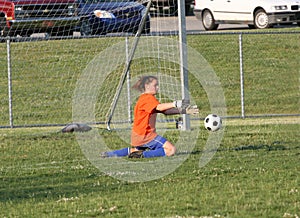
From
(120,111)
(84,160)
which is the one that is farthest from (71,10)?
(84,160)

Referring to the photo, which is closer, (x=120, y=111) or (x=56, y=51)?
(x=120, y=111)

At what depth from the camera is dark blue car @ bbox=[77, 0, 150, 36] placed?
18578 mm

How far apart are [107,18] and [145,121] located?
8.16 meters

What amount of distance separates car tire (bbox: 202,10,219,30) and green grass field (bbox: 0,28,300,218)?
414 cm

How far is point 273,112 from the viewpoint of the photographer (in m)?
19.7

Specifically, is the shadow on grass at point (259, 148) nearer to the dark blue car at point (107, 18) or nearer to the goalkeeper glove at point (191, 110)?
the goalkeeper glove at point (191, 110)

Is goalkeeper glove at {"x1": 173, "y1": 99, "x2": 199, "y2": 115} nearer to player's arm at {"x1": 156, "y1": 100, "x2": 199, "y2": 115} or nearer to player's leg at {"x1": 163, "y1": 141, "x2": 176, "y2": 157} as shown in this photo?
player's arm at {"x1": 156, "y1": 100, "x2": 199, "y2": 115}

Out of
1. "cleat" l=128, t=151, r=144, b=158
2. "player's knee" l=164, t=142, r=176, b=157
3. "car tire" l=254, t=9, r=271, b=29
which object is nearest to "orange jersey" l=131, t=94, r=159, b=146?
"cleat" l=128, t=151, r=144, b=158

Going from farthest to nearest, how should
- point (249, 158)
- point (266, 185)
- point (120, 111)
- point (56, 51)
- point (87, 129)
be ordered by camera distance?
point (56, 51)
point (120, 111)
point (87, 129)
point (249, 158)
point (266, 185)

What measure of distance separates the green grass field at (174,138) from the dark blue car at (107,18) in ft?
3.05

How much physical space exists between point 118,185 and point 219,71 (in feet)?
40.5

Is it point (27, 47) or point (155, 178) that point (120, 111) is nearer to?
point (27, 47)

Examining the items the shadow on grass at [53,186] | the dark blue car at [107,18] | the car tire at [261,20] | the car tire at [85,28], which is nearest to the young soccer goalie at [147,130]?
the shadow on grass at [53,186]

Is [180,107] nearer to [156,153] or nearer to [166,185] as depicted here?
[156,153]
